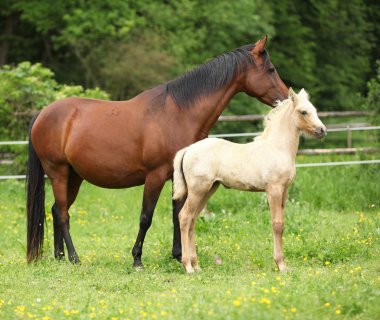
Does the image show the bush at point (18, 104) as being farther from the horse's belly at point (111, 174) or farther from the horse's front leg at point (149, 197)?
the horse's front leg at point (149, 197)

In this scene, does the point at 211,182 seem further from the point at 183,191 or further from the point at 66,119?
the point at 66,119

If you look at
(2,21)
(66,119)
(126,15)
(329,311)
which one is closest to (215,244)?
(66,119)

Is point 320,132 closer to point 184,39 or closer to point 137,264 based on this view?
point 137,264

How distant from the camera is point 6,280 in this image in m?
7.55

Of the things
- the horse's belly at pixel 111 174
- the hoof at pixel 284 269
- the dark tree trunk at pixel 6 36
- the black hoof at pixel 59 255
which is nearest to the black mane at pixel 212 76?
the horse's belly at pixel 111 174

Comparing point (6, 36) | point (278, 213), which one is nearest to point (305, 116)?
point (278, 213)

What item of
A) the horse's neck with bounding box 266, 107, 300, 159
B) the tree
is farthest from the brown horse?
the tree

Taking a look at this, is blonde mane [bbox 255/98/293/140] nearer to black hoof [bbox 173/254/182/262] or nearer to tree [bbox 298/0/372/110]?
black hoof [bbox 173/254/182/262]

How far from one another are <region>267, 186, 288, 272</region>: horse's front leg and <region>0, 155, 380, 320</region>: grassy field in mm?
186

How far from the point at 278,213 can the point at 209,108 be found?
1564mm

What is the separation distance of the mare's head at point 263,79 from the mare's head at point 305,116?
0.83 m

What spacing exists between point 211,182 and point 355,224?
3.42 meters

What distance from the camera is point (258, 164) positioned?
705 centimetres

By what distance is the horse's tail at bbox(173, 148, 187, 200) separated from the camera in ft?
24.3
